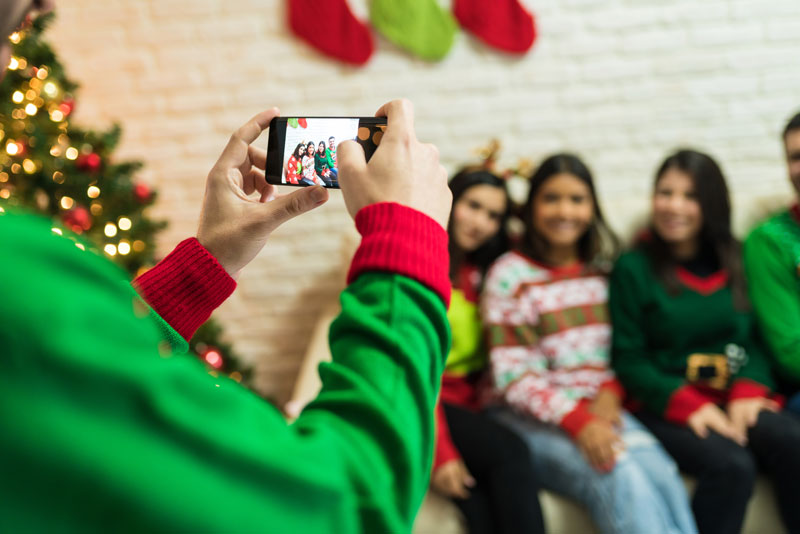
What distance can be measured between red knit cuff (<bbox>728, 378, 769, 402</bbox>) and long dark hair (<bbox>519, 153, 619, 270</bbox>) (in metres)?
0.48

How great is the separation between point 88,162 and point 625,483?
158 centimetres

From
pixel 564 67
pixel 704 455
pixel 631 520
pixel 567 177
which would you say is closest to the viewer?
pixel 631 520

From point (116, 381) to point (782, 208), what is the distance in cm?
206

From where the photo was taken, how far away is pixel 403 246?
1.23ft

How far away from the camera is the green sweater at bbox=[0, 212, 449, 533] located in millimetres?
219

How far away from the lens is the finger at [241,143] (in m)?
0.73

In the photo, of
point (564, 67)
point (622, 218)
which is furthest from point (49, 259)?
point (564, 67)

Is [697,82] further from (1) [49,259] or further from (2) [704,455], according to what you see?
(1) [49,259]

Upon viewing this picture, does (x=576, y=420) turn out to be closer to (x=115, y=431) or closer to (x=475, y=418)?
(x=475, y=418)

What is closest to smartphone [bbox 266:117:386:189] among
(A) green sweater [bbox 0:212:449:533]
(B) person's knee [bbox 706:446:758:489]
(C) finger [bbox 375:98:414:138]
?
(C) finger [bbox 375:98:414:138]

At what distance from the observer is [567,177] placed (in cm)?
176

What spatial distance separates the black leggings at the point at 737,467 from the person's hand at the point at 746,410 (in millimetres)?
16

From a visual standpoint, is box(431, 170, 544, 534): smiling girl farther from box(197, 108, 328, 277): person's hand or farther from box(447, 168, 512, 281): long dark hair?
box(197, 108, 328, 277): person's hand

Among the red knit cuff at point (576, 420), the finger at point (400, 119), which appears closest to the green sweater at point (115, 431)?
the finger at point (400, 119)
